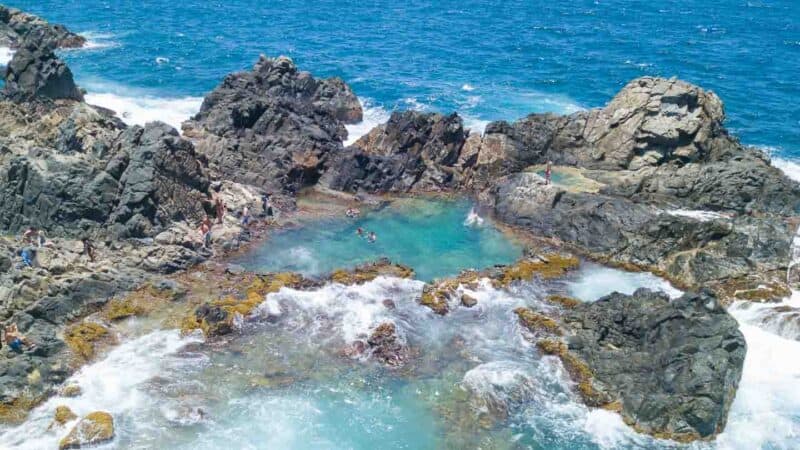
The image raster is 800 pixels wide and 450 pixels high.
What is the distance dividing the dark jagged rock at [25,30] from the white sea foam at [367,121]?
5057cm

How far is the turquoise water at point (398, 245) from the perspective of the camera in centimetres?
5459

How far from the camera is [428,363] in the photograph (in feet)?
143

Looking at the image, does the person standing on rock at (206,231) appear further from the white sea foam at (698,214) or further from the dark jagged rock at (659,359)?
the white sea foam at (698,214)

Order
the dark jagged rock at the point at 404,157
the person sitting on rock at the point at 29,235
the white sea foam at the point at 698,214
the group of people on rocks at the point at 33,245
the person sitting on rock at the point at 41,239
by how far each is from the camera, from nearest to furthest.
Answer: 1. the group of people on rocks at the point at 33,245
2. the person sitting on rock at the point at 41,239
3. the person sitting on rock at the point at 29,235
4. the white sea foam at the point at 698,214
5. the dark jagged rock at the point at 404,157

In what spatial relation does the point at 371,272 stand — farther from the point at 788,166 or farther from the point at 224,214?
the point at 788,166

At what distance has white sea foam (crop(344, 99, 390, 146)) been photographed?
80.4 m

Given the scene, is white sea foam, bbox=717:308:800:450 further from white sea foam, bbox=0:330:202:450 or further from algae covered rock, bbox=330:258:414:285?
white sea foam, bbox=0:330:202:450

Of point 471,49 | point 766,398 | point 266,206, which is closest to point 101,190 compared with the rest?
point 266,206

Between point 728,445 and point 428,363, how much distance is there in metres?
16.1

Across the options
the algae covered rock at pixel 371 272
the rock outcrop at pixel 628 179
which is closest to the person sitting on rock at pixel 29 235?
the algae covered rock at pixel 371 272

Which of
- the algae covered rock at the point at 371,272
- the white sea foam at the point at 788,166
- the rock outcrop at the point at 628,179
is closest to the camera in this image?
the algae covered rock at the point at 371,272

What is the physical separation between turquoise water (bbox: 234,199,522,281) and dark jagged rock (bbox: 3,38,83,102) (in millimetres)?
34100

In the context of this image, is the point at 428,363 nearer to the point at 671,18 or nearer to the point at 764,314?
the point at 764,314

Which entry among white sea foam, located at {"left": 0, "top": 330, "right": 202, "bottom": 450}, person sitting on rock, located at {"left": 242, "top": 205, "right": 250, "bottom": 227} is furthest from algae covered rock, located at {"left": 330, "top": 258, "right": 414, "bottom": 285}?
white sea foam, located at {"left": 0, "top": 330, "right": 202, "bottom": 450}
